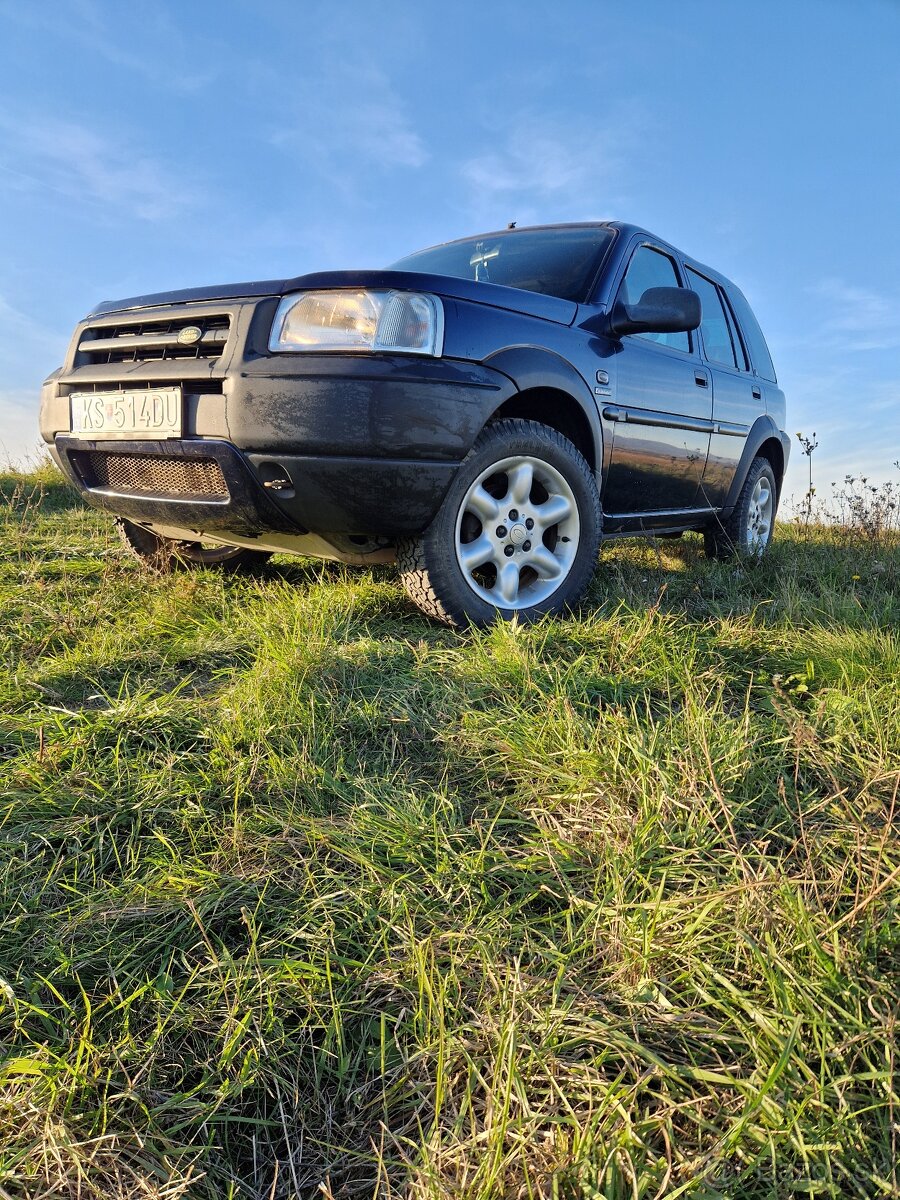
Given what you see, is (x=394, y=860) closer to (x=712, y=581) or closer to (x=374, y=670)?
(x=374, y=670)

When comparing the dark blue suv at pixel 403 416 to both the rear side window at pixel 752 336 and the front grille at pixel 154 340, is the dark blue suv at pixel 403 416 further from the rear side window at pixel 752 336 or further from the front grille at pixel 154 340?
the rear side window at pixel 752 336

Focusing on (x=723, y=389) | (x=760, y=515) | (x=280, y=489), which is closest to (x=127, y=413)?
(x=280, y=489)

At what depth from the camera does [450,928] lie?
127 centimetres

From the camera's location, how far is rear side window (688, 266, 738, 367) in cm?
450

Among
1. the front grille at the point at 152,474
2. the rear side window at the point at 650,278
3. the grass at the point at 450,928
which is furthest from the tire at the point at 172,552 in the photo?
the rear side window at the point at 650,278

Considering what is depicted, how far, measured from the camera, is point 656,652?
2340 millimetres

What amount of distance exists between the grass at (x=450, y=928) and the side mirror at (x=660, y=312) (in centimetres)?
160

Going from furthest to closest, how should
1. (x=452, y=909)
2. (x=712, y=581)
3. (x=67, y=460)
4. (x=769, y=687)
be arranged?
(x=712, y=581) → (x=67, y=460) → (x=769, y=687) → (x=452, y=909)

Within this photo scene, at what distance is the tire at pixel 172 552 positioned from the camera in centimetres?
357

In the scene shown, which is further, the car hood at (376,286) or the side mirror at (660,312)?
the side mirror at (660,312)

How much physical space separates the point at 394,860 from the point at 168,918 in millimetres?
397

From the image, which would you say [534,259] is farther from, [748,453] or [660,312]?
[748,453]

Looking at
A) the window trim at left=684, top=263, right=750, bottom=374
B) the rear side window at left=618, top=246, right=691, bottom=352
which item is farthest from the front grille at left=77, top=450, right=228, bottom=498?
the window trim at left=684, top=263, right=750, bottom=374

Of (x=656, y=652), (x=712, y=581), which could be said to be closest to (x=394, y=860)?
(x=656, y=652)
